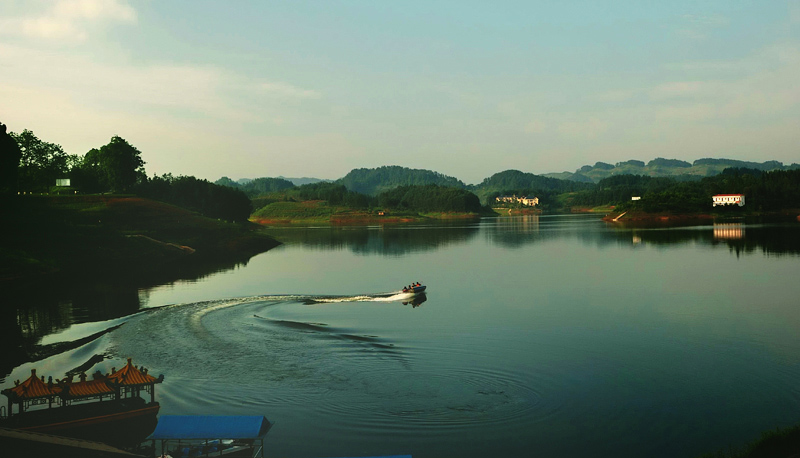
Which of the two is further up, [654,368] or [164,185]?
[164,185]

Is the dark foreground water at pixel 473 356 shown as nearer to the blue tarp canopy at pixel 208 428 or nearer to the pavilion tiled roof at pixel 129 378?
the blue tarp canopy at pixel 208 428

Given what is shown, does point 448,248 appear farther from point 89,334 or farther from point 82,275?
point 89,334

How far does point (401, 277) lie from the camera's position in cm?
6172

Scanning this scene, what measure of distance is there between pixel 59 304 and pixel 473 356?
36938 mm

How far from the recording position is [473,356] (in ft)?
96.5

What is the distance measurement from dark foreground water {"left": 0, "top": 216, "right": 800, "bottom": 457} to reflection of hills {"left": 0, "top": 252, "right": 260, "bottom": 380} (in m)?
0.40

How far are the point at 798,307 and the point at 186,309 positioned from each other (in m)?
45.1

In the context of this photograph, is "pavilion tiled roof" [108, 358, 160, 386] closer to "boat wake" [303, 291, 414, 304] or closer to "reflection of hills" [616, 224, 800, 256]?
"boat wake" [303, 291, 414, 304]

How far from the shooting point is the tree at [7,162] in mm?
75812

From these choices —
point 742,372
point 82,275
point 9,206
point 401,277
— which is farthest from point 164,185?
point 742,372

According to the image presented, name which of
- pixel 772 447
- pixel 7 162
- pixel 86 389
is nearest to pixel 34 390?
pixel 86 389

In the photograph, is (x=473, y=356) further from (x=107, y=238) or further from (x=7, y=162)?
(x=7, y=162)

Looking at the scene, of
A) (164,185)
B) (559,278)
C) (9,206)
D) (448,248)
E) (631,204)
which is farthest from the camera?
(631,204)

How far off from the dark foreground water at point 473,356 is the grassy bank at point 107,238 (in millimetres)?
21146
